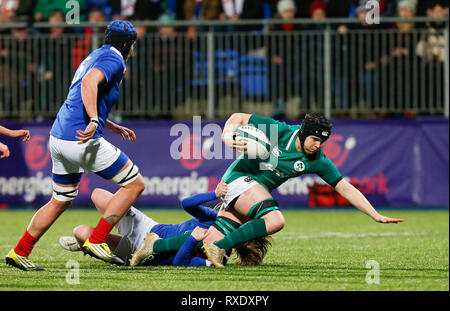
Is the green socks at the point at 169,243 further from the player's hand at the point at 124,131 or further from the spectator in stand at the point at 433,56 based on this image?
the spectator in stand at the point at 433,56

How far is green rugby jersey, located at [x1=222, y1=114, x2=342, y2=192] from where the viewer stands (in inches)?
318

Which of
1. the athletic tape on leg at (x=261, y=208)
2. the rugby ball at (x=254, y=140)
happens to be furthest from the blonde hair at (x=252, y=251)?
the rugby ball at (x=254, y=140)

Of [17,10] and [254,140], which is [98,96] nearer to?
[254,140]

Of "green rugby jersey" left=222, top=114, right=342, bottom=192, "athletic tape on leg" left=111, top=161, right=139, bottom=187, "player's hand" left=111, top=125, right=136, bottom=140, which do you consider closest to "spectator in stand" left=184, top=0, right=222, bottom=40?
"player's hand" left=111, top=125, right=136, bottom=140

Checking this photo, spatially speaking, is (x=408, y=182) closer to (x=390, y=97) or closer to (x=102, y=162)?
(x=390, y=97)

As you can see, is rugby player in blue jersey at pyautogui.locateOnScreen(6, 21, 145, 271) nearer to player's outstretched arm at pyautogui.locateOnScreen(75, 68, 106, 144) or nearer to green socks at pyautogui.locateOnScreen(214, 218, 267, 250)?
player's outstretched arm at pyautogui.locateOnScreen(75, 68, 106, 144)

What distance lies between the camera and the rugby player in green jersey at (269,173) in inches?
306

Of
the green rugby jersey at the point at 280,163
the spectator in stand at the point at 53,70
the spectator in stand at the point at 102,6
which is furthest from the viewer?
the spectator in stand at the point at 102,6

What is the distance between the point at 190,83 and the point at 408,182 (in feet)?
13.3

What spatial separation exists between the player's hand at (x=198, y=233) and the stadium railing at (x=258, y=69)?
728 cm

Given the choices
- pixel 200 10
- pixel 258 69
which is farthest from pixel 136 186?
pixel 200 10

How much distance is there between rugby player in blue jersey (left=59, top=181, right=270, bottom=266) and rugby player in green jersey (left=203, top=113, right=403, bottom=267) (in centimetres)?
14

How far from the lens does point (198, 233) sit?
791 centimetres

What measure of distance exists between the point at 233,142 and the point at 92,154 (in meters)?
1.21
